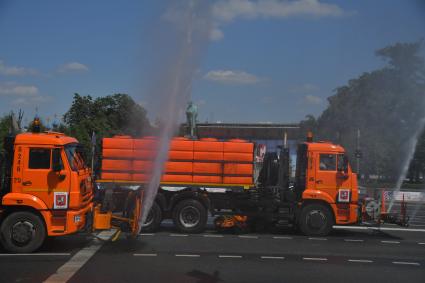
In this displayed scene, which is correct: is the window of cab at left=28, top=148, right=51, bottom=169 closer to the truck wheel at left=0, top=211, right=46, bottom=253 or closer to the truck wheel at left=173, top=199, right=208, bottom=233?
the truck wheel at left=0, top=211, right=46, bottom=253

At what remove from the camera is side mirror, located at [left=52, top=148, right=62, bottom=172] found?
11.9 m

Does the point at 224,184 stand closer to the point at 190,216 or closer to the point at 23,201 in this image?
the point at 190,216

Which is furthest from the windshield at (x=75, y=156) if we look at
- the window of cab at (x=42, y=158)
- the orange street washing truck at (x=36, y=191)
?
the window of cab at (x=42, y=158)

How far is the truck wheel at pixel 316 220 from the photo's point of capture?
15227 millimetres

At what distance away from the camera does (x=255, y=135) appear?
184ft

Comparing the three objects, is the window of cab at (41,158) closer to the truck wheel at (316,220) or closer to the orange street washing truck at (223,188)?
the orange street washing truck at (223,188)

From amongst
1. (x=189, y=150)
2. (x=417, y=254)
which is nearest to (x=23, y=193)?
(x=189, y=150)

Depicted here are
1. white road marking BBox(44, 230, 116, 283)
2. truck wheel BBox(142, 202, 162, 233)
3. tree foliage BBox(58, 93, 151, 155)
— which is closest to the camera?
white road marking BBox(44, 230, 116, 283)

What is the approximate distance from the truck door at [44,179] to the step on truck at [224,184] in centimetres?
313

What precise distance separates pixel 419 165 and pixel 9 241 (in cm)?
3948

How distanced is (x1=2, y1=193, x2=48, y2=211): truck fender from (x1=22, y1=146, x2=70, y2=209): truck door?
0.12 m

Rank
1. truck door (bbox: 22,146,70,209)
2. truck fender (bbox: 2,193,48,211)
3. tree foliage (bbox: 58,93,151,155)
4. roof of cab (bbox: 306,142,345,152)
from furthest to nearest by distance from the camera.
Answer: tree foliage (bbox: 58,93,151,155) → roof of cab (bbox: 306,142,345,152) → truck door (bbox: 22,146,70,209) → truck fender (bbox: 2,193,48,211)

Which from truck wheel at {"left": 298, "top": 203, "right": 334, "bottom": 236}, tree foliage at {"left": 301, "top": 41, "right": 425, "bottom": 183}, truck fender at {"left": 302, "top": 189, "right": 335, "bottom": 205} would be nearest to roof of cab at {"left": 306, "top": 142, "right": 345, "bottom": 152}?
truck fender at {"left": 302, "top": 189, "right": 335, "bottom": 205}

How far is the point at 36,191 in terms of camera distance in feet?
38.7
